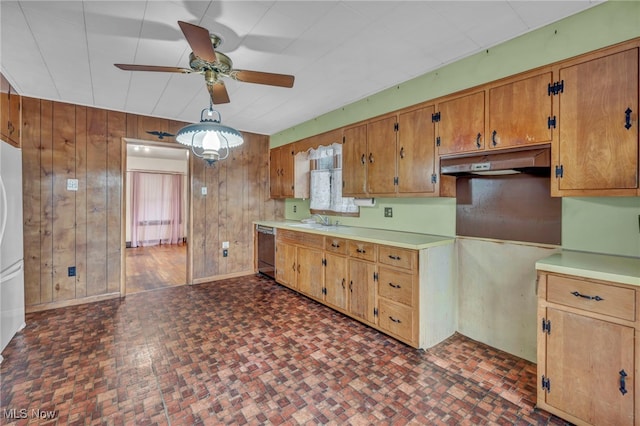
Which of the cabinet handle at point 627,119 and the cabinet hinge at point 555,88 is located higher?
the cabinet hinge at point 555,88

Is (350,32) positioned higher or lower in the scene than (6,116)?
higher

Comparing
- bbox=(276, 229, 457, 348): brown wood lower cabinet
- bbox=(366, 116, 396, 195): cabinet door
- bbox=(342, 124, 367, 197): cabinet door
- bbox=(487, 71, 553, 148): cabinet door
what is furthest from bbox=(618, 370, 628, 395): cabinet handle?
bbox=(342, 124, 367, 197): cabinet door

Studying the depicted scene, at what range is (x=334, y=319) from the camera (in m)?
3.05

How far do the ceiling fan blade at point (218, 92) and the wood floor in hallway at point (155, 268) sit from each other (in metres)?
3.10

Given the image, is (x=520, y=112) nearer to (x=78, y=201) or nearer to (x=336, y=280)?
(x=336, y=280)

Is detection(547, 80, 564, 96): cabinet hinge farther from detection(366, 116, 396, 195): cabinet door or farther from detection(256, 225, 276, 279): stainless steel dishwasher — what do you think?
detection(256, 225, 276, 279): stainless steel dishwasher

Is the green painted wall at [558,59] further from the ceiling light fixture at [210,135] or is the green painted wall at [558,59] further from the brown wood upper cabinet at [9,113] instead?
the brown wood upper cabinet at [9,113]

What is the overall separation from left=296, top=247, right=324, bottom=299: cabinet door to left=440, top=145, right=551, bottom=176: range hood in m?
1.76

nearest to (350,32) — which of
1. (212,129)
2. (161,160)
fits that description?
(212,129)

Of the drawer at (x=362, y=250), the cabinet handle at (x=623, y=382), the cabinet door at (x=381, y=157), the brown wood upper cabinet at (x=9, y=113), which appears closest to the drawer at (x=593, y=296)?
the cabinet handle at (x=623, y=382)

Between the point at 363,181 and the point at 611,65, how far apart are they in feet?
6.69

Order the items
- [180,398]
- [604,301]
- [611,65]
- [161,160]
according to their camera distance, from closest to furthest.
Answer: [604,301]
[611,65]
[180,398]
[161,160]

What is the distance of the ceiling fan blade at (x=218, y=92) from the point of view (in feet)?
6.93

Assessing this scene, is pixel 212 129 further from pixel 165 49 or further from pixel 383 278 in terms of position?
pixel 383 278
